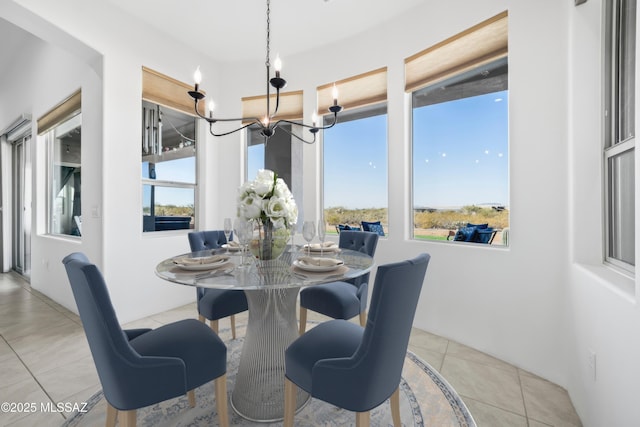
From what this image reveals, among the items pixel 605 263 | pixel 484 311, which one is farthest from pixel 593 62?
pixel 484 311

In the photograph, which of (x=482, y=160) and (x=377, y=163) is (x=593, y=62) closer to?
(x=482, y=160)

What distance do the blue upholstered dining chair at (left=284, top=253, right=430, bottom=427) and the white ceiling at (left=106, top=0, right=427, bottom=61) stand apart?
8.46 ft

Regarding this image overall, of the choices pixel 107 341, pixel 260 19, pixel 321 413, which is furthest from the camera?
pixel 260 19

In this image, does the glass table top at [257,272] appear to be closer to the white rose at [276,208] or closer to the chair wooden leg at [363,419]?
the white rose at [276,208]

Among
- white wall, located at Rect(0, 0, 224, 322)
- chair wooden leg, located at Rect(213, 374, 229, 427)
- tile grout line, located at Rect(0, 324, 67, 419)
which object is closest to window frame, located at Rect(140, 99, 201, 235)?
white wall, located at Rect(0, 0, 224, 322)

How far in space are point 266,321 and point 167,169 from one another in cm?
245

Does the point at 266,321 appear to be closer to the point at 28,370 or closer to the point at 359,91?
the point at 28,370

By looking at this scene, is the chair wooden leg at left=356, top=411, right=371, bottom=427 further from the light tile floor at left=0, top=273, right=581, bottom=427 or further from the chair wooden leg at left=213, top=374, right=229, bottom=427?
the light tile floor at left=0, top=273, right=581, bottom=427

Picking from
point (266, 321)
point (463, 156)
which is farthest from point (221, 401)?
point (463, 156)

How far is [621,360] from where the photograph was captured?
102 centimetres

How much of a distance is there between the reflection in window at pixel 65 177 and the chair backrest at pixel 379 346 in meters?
3.57

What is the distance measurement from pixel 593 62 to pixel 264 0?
98.3 inches

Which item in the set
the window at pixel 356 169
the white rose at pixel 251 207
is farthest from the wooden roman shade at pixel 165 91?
the white rose at pixel 251 207

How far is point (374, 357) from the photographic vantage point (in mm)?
953
